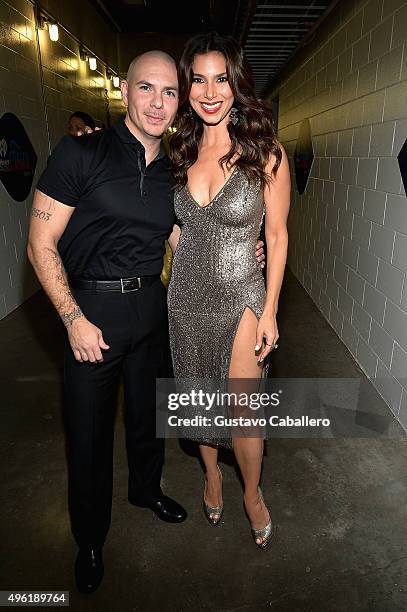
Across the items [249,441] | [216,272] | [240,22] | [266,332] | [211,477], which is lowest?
[211,477]

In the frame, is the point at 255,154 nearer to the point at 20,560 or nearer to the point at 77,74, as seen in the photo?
the point at 20,560

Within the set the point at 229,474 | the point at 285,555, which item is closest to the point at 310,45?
the point at 229,474

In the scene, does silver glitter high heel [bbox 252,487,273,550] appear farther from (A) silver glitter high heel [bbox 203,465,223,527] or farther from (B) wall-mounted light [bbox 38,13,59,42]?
(B) wall-mounted light [bbox 38,13,59,42]

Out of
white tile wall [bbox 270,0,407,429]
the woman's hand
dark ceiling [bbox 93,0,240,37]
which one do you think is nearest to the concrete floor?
white tile wall [bbox 270,0,407,429]

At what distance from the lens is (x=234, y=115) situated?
1.90m

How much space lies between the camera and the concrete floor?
5.94 ft

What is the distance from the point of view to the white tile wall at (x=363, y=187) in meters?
3.02

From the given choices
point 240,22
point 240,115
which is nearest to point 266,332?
point 240,115

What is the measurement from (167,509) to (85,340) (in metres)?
1.04

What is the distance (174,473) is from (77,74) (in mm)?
7367

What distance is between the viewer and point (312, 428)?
2982 mm

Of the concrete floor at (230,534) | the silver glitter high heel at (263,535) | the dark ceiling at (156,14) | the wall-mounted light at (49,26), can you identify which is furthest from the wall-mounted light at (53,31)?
the silver glitter high heel at (263,535)

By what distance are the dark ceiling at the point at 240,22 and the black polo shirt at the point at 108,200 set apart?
606 mm

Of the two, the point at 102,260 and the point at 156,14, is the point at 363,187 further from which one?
the point at 156,14
